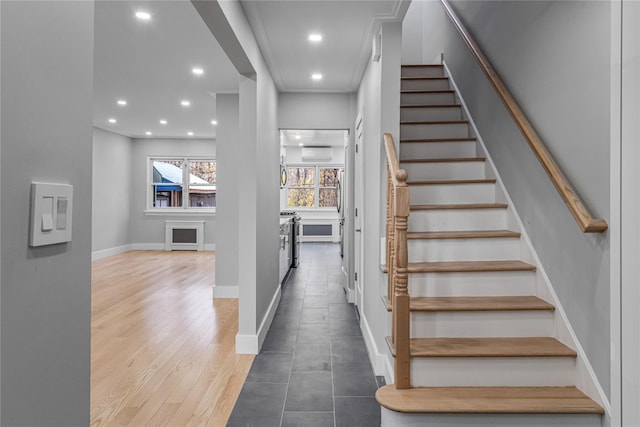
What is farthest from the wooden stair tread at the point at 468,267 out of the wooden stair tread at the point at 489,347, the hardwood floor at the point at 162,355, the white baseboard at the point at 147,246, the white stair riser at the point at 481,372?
the white baseboard at the point at 147,246

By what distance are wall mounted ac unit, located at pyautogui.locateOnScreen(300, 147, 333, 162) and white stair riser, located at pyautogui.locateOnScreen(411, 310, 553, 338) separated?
27.5ft

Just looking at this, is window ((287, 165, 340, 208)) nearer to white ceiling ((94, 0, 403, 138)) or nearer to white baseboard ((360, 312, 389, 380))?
white ceiling ((94, 0, 403, 138))

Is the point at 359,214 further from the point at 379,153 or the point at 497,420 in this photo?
the point at 497,420

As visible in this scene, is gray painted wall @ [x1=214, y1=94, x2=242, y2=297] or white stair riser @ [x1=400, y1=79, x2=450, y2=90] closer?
white stair riser @ [x1=400, y1=79, x2=450, y2=90]

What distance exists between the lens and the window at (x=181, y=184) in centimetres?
896

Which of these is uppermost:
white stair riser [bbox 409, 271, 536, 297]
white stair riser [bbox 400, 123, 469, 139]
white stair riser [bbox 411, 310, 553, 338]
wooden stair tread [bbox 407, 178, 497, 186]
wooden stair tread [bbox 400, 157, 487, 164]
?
white stair riser [bbox 400, 123, 469, 139]

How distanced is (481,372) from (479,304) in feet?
1.21

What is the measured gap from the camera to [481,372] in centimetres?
192

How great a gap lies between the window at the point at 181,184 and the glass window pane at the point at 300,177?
7.93ft

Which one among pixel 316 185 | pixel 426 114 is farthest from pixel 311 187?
pixel 426 114

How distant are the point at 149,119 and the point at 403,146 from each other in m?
5.21

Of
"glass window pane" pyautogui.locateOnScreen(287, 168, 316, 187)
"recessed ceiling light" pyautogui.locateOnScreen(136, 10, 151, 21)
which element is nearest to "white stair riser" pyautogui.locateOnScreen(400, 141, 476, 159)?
"recessed ceiling light" pyautogui.locateOnScreen(136, 10, 151, 21)

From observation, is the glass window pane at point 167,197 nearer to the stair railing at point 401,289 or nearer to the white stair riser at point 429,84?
the white stair riser at point 429,84

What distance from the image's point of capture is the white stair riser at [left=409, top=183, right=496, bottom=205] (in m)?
2.90
